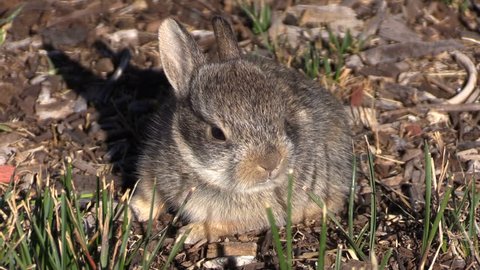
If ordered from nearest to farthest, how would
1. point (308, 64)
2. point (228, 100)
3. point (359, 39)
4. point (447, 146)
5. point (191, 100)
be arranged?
point (228, 100)
point (191, 100)
point (447, 146)
point (308, 64)
point (359, 39)

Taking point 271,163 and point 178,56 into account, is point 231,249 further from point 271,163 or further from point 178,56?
point 178,56

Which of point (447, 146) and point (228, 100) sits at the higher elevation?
point (228, 100)

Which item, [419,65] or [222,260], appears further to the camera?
[419,65]

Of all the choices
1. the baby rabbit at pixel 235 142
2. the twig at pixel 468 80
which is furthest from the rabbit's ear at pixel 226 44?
the twig at pixel 468 80

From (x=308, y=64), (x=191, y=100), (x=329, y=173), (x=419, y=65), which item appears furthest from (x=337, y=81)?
(x=191, y=100)

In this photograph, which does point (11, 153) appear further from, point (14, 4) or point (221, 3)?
point (221, 3)

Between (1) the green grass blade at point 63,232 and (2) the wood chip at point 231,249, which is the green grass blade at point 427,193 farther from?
(1) the green grass blade at point 63,232
